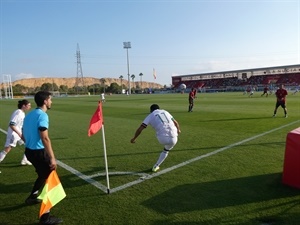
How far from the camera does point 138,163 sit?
6.97 metres

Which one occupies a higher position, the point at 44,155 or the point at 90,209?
the point at 44,155

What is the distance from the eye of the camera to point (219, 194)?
4789mm

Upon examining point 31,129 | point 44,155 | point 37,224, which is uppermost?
point 31,129

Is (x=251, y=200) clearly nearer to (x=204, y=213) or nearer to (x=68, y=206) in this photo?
(x=204, y=213)

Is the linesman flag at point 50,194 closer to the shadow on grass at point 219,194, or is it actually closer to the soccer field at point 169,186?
the soccer field at point 169,186

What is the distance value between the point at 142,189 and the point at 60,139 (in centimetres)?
683

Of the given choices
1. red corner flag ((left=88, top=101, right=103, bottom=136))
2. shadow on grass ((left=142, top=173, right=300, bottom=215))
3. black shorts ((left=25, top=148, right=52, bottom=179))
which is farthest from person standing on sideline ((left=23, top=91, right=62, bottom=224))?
shadow on grass ((left=142, top=173, right=300, bottom=215))

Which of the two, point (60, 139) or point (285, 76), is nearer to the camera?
point (60, 139)

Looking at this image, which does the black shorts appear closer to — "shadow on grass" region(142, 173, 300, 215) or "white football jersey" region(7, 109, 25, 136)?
"shadow on grass" region(142, 173, 300, 215)

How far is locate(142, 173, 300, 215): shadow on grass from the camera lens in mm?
4398

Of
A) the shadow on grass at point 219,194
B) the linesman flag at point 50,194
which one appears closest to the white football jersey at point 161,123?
the shadow on grass at point 219,194

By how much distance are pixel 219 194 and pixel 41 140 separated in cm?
327

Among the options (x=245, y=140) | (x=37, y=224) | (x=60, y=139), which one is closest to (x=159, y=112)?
(x=37, y=224)

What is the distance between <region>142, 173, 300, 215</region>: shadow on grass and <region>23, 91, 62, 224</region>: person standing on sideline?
1.73 m
